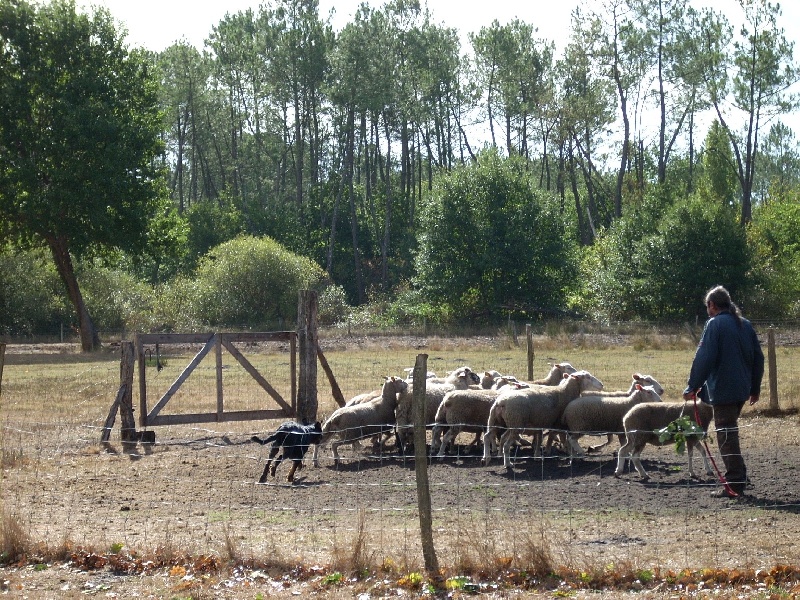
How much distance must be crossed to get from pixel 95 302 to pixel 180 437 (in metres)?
37.1

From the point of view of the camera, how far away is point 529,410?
14.1 m

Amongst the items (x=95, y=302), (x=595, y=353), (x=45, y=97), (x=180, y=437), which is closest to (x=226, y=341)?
(x=180, y=437)

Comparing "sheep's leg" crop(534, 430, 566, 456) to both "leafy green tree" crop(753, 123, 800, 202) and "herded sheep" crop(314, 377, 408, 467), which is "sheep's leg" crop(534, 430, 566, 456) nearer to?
"herded sheep" crop(314, 377, 408, 467)

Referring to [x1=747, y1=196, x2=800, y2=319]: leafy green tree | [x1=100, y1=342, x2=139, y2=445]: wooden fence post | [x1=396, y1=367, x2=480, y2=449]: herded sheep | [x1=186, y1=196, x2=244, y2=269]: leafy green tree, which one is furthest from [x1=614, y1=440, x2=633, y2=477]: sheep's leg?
[x1=186, y1=196, x2=244, y2=269]: leafy green tree

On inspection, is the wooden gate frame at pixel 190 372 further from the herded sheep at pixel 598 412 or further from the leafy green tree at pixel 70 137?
the leafy green tree at pixel 70 137

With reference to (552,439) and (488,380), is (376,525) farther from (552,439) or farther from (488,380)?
(488,380)

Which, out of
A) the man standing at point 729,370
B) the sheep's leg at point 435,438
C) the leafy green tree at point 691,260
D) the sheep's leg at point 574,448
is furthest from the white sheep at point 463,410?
the leafy green tree at point 691,260

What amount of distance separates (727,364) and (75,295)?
37557 mm

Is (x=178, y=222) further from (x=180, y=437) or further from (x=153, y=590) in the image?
(x=153, y=590)

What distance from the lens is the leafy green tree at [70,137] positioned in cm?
4141

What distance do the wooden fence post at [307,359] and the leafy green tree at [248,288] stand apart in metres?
35.9

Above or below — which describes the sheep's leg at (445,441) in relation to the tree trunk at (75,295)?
below

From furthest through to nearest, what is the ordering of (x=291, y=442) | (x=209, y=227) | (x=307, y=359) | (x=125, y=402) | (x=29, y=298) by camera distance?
(x=209, y=227) < (x=29, y=298) < (x=125, y=402) < (x=307, y=359) < (x=291, y=442)

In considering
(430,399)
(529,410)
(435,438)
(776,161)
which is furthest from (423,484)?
(776,161)
